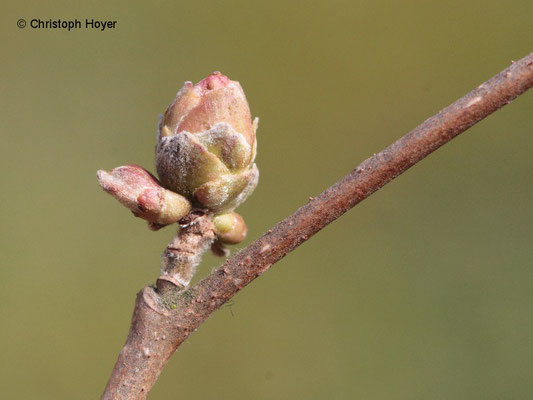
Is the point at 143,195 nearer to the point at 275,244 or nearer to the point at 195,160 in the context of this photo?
the point at 195,160

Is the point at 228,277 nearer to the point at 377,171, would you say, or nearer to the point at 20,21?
the point at 377,171

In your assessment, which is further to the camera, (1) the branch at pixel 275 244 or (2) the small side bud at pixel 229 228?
(2) the small side bud at pixel 229 228

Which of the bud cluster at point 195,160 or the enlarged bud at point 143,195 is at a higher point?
the bud cluster at point 195,160

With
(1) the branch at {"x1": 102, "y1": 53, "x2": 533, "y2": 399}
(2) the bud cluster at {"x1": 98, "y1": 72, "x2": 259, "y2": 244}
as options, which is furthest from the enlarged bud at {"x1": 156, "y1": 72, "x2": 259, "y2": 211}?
(1) the branch at {"x1": 102, "y1": 53, "x2": 533, "y2": 399}

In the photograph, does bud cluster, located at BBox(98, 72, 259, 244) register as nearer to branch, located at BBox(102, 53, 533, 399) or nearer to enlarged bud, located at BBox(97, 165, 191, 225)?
enlarged bud, located at BBox(97, 165, 191, 225)

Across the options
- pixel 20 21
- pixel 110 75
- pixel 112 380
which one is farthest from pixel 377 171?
pixel 20 21

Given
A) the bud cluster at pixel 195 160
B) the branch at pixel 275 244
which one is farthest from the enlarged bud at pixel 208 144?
the branch at pixel 275 244

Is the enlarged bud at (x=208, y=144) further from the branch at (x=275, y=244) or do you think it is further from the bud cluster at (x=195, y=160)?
the branch at (x=275, y=244)
